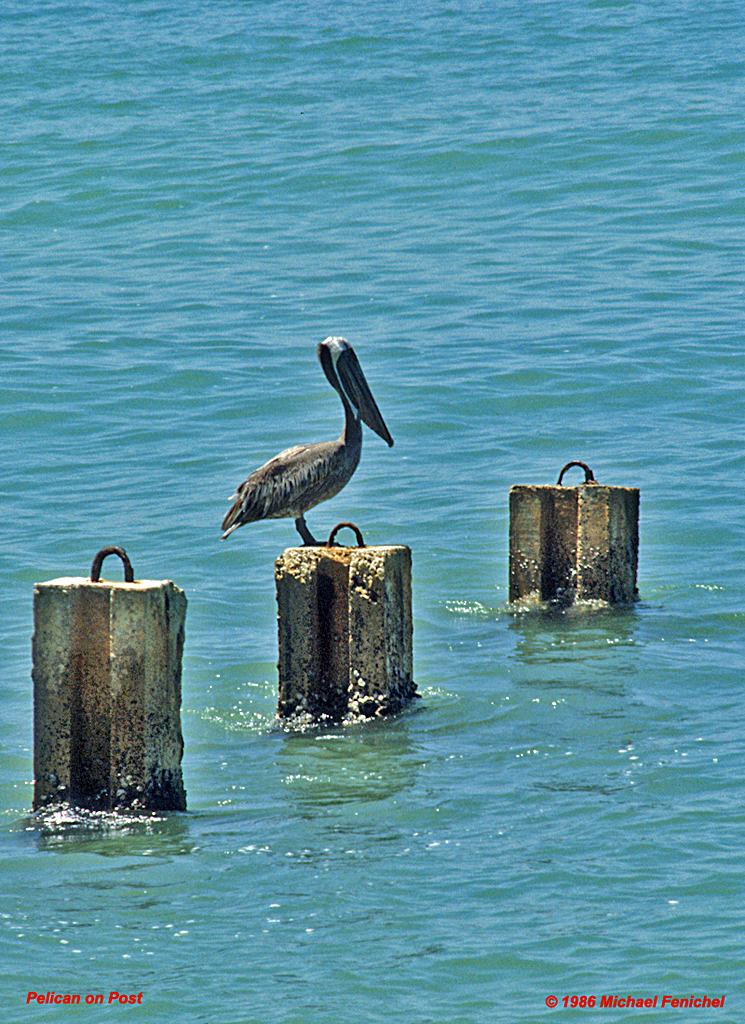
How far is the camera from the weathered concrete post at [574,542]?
9320 millimetres

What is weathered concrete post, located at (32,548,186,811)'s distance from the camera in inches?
227

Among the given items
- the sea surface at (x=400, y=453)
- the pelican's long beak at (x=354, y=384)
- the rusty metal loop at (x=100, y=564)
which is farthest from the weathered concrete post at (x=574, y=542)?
the rusty metal loop at (x=100, y=564)

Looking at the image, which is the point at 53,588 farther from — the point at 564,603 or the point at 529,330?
the point at 529,330

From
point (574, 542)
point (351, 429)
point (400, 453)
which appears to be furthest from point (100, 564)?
point (400, 453)

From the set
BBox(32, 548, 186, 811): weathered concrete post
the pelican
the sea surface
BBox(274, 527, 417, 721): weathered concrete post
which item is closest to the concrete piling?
BBox(274, 527, 417, 721): weathered concrete post

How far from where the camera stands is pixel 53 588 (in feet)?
19.1

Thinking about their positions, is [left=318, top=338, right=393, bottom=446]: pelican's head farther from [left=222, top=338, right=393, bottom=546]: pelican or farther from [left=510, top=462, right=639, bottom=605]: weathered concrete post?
[left=510, top=462, right=639, bottom=605]: weathered concrete post

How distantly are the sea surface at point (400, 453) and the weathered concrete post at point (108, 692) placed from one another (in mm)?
170

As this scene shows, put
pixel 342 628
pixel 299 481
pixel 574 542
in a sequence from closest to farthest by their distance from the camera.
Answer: pixel 342 628, pixel 299 481, pixel 574 542

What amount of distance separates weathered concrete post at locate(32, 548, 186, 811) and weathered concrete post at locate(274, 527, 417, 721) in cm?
143

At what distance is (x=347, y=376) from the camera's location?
8.66m

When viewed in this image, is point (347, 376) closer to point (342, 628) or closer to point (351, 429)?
point (351, 429)

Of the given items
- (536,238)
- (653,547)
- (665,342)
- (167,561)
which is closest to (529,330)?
(665,342)

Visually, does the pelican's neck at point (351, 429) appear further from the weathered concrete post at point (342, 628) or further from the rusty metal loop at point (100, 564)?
the rusty metal loop at point (100, 564)
